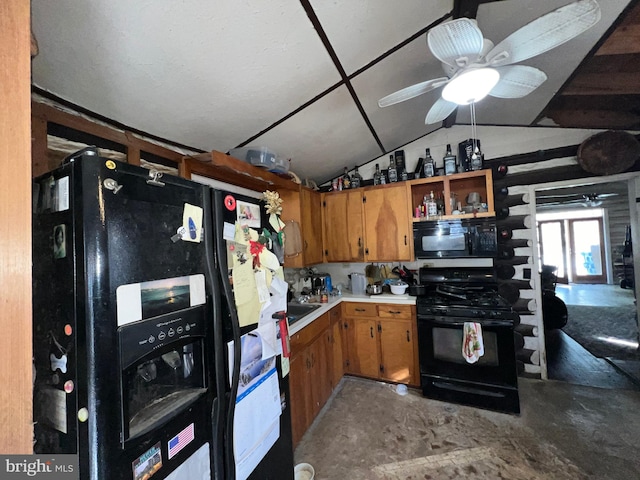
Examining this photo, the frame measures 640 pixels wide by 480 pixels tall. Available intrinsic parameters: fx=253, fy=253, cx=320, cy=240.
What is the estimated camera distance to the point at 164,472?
0.70 meters

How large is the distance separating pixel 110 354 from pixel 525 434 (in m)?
2.69

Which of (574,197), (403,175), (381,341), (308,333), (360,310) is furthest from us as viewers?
(574,197)

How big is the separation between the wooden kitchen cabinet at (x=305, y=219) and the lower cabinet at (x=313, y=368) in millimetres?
601

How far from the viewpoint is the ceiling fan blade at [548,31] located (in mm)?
928

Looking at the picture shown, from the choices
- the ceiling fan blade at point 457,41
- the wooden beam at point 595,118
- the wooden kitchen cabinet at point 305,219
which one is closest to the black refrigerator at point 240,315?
the ceiling fan blade at point 457,41

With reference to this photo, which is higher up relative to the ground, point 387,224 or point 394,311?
point 387,224

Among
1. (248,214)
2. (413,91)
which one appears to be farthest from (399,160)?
(248,214)

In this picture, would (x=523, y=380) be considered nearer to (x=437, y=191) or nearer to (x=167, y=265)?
(x=437, y=191)

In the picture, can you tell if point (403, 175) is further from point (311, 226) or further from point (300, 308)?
point (300, 308)

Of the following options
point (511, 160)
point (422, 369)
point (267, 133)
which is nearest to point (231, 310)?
point (267, 133)

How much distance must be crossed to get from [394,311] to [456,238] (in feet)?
3.20

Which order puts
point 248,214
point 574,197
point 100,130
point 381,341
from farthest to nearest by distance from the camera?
point 574,197
point 381,341
point 100,130
point 248,214

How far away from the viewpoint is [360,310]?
2.75 meters

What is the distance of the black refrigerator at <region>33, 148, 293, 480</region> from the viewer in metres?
0.60
